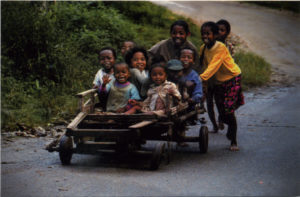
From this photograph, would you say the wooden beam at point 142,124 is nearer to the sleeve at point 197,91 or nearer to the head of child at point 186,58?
the sleeve at point 197,91

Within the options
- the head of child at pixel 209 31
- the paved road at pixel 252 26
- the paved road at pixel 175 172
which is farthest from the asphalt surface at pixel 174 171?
the paved road at pixel 252 26

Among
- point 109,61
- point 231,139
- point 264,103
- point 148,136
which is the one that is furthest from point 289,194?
point 264,103

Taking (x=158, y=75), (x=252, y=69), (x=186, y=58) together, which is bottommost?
(x=252, y=69)

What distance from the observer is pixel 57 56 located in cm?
1040

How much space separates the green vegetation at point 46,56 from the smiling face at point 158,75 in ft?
9.90

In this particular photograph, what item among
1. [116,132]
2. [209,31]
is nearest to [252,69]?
[209,31]

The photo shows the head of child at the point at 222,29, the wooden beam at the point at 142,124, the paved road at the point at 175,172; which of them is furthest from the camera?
the head of child at the point at 222,29

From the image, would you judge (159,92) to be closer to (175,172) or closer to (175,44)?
(175,172)

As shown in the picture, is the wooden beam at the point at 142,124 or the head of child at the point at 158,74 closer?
the wooden beam at the point at 142,124

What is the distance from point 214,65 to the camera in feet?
22.4

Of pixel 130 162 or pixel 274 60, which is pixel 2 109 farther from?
pixel 274 60

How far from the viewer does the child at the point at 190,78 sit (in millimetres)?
6645

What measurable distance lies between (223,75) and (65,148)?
251 centimetres

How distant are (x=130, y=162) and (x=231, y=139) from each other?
1589 mm
